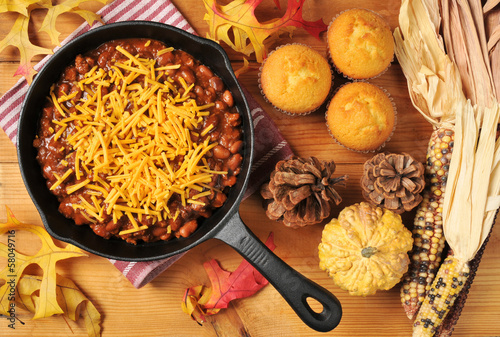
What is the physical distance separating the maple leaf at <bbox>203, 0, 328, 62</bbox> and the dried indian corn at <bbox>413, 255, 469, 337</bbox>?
1474 millimetres

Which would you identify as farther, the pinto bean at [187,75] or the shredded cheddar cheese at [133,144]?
the pinto bean at [187,75]

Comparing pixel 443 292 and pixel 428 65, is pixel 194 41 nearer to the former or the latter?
pixel 428 65

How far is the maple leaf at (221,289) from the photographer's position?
229 centimetres

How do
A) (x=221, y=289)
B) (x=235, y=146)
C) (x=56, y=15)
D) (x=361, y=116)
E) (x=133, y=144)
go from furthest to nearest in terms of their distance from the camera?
1. (x=221, y=289)
2. (x=56, y=15)
3. (x=361, y=116)
4. (x=235, y=146)
5. (x=133, y=144)

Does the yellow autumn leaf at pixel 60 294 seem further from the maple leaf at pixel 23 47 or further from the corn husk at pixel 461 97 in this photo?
the corn husk at pixel 461 97

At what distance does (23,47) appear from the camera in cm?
220

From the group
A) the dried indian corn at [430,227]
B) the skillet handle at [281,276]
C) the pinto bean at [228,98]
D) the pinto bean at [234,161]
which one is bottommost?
the dried indian corn at [430,227]

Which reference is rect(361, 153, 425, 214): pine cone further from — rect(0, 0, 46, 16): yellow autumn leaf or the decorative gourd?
rect(0, 0, 46, 16): yellow autumn leaf

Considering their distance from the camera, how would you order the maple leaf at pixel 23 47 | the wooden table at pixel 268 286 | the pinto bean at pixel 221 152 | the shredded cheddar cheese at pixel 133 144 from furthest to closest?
the wooden table at pixel 268 286
the maple leaf at pixel 23 47
the pinto bean at pixel 221 152
the shredded cheddar cheese at pixel 133 144

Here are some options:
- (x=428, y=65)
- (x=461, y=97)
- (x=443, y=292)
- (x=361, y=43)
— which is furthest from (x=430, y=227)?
(x=361, y=43)

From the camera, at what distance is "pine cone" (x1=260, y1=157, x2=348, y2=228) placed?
201 centimetres

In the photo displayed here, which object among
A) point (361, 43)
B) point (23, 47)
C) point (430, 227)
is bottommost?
point (430, 227)

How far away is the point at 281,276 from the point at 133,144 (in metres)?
0.90

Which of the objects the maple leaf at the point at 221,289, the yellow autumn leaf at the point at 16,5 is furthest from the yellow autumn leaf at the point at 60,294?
the yellow autumn leaf at the point at 16,5
